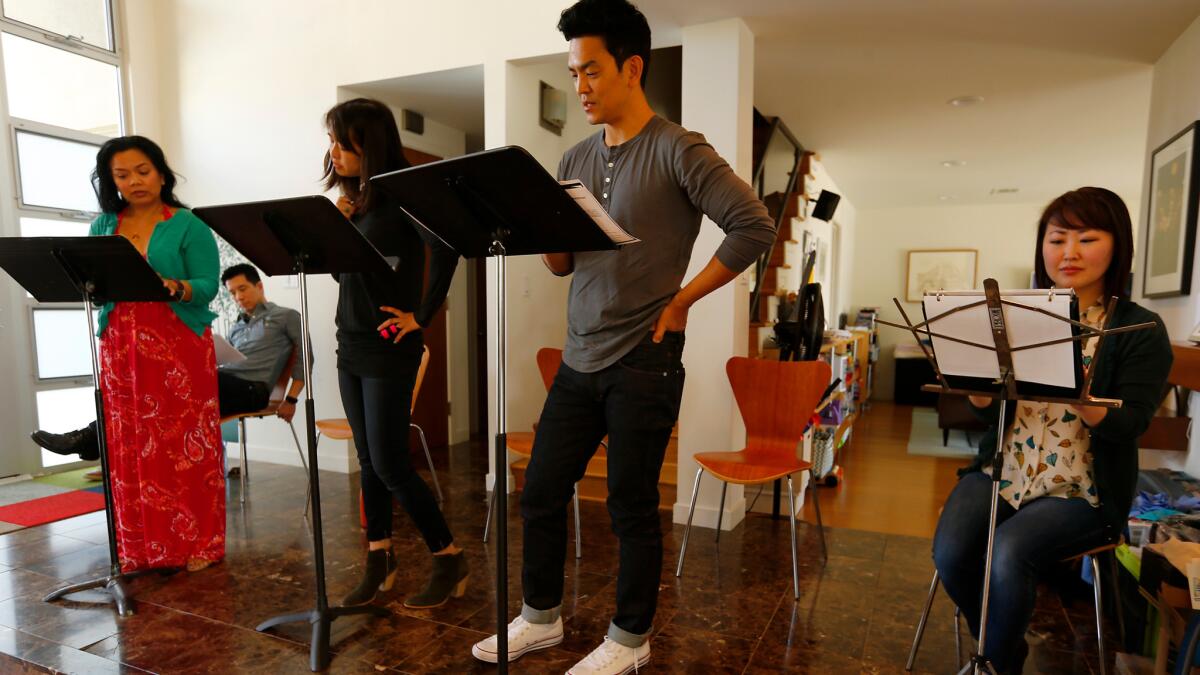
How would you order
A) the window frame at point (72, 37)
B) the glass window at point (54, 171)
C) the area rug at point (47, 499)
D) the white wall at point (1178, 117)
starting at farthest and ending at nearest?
the glass window at point (54, 171)
the window frame at point (72, 37)
the area rug at point (47, 499)
the white wall at point (1178, 117)

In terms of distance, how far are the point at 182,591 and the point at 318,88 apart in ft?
9.03

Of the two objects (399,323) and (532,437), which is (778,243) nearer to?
(532,437)

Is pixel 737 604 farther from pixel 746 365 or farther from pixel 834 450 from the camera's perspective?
pixel 834 450

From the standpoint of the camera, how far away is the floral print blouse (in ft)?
5.20

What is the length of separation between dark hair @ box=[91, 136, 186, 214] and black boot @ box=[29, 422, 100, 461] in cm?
105

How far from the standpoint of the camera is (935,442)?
18.3 feet

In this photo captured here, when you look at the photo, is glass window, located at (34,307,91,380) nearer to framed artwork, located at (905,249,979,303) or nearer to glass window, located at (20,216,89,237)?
glass window, located at (20,216,89,237)

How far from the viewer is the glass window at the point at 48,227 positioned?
3.95 m

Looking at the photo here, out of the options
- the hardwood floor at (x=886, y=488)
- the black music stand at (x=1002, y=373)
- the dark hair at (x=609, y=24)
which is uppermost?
the dark hair at (x=609, y=24)

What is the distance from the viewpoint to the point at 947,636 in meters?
2.02

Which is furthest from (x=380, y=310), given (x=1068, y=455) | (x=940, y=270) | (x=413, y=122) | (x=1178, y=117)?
(x=940, y=270)

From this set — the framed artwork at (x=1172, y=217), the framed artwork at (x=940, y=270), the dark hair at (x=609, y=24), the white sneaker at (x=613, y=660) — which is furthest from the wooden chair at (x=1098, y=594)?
the framed artwork at (x=940, y=270)

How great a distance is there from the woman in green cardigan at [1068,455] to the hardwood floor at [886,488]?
1.50 meters

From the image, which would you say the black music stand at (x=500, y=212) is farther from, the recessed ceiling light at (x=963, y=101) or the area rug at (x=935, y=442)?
the area rug at (x=935, y=442)
